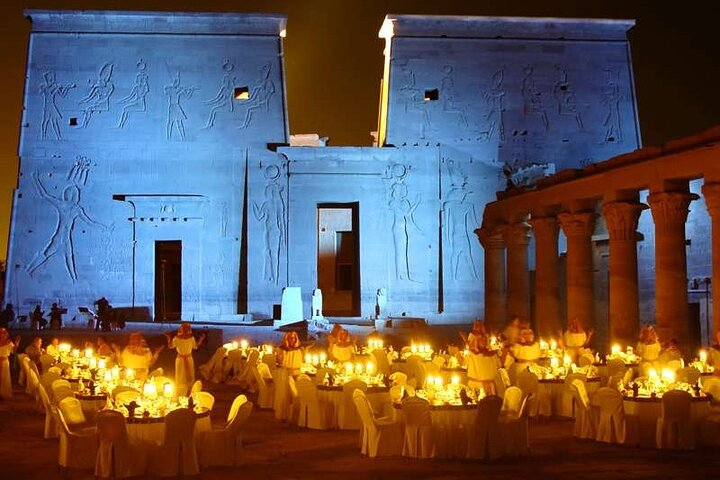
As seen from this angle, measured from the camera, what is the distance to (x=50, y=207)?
102ft

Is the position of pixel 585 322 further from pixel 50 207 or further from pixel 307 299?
pixel 50 207

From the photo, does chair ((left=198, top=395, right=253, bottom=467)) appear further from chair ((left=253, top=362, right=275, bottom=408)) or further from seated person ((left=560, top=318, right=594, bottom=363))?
seated person ((left=560, top=318, right=594, bottom=363))

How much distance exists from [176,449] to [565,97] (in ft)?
87.9

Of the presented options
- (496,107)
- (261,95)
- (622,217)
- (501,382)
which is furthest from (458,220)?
(501,382)

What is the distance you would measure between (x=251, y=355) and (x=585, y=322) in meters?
7.83

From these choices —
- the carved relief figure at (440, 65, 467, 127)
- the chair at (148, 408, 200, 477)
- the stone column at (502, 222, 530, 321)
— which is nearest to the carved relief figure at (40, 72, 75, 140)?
the carved relief figure at (440, 65, 467, 127)

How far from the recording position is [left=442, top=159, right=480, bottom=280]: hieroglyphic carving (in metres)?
31.4

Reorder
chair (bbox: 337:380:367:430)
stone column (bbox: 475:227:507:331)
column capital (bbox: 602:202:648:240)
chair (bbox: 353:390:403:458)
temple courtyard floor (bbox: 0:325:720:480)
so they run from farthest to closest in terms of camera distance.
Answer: stone column (bbox: 475:227:507:331) < column capital (bbox: 602:202:648:240) < chair (bbox: 337:380:367:430) < chair (bbox: 353:390:403:458) < temple courtyard floor (bbox: 0:325:720:480)

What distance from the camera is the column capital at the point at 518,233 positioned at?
22797mm

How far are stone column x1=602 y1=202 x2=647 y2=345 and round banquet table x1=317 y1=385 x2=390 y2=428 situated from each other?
304 inches

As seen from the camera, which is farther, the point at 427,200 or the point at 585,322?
the point at 427,200

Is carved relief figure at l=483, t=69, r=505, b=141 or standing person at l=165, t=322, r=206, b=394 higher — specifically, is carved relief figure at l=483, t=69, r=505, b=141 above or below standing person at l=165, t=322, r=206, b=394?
above

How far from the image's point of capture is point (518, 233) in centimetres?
2284

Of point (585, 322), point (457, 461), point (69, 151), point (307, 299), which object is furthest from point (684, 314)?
point (69, 151)
